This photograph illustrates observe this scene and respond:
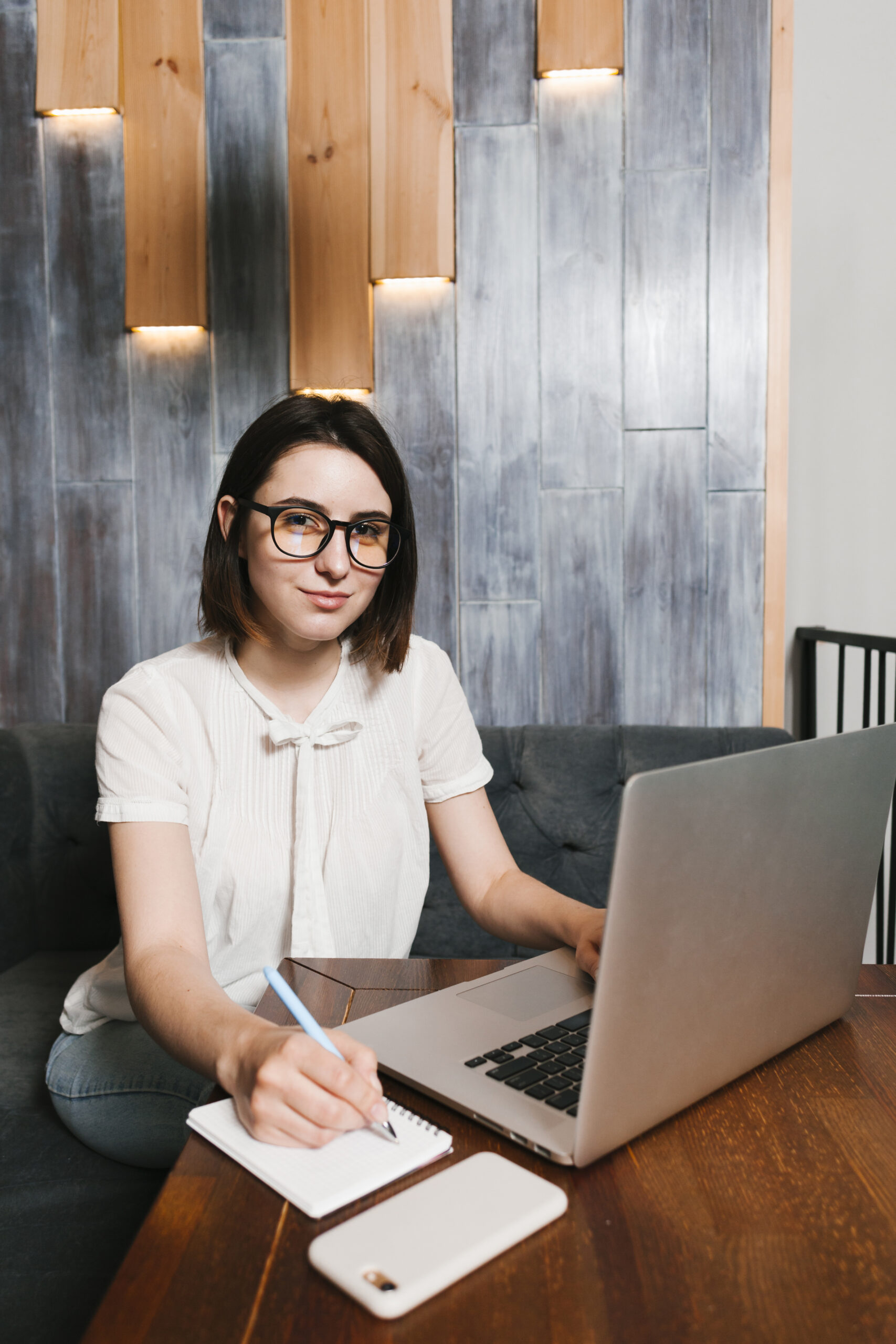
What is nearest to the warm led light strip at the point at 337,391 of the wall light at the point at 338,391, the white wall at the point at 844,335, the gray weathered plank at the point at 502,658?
the wall light at the point at 338,391

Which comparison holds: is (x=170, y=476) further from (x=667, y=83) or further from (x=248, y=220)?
(x=667, y=83)

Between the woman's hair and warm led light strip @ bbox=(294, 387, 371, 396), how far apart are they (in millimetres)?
859

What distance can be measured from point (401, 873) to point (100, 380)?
147 centimetres

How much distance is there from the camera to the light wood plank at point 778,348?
2.02 meters

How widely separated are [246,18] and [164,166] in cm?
37

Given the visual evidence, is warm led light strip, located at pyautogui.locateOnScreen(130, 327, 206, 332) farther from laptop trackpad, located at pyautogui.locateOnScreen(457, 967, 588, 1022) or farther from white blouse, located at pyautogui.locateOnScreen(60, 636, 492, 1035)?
laptop trackpad, located at pyautogui.locateOnScreen(457, 967, 588, 1022)

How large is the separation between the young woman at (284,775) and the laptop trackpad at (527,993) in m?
0.06

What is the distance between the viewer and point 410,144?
2.08 m

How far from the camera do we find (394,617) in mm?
1355

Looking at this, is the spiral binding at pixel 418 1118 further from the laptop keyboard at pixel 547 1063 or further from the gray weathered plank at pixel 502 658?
the gray weathered plank at pixel 502 658

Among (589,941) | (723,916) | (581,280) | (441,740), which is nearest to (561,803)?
(441,740)

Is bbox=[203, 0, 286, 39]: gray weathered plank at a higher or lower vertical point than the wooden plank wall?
higher

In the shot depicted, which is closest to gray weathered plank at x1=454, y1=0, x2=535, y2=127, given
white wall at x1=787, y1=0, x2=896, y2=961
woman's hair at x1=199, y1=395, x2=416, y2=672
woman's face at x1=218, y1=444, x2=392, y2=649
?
white wall at x1=787, y1=0, x2=896, y2=961

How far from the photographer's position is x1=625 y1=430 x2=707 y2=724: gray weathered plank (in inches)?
83.3
